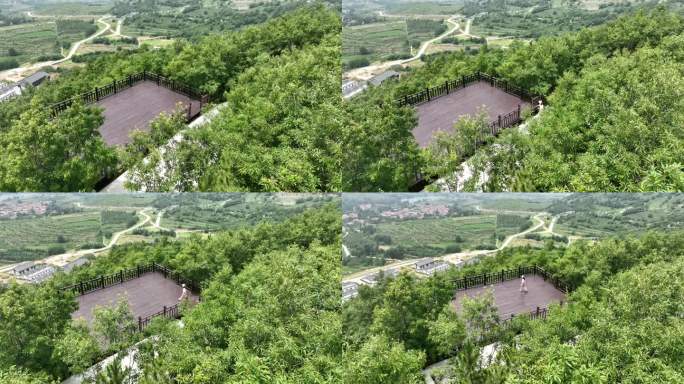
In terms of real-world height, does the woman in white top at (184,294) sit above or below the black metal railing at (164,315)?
above

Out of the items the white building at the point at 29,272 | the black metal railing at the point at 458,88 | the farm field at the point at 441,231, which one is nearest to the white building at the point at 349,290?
the farm field at the point at 441,231

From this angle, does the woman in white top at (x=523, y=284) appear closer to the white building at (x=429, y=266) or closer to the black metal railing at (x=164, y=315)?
the white building at (x=429, y=266)

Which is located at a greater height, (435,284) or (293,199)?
(293,199)

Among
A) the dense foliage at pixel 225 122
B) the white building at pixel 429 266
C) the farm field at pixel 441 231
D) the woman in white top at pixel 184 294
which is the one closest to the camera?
the dense foliage at pixel 225 122

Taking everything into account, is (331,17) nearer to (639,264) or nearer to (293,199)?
(293,199)

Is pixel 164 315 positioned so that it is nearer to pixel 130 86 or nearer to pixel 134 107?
pixel 134 107

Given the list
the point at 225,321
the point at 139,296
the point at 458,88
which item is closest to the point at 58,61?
the point at 139,296

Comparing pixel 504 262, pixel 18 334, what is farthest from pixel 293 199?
pixel 18 334
